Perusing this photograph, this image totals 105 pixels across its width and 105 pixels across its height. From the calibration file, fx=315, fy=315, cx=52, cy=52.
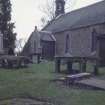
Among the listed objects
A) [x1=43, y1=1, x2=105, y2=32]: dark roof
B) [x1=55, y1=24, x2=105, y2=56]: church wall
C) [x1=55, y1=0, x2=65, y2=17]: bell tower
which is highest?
[x1=55, y1=0, x2=65, y2=17]: bell tower

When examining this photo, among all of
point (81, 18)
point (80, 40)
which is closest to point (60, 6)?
point (81, 18)

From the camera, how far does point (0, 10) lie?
5425 cm

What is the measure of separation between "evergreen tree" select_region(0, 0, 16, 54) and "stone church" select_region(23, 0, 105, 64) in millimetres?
6572

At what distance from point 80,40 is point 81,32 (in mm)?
1031

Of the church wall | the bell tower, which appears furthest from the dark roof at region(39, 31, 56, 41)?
the bell tower

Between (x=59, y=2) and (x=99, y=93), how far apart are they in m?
44.9

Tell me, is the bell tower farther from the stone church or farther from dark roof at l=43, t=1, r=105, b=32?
the stone church

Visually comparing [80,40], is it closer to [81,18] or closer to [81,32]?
[81,32]

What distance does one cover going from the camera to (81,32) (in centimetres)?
3862

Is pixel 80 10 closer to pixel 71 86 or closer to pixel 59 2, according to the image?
pixel 59 2

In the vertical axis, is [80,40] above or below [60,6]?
below

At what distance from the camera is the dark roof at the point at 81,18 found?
36688 mm

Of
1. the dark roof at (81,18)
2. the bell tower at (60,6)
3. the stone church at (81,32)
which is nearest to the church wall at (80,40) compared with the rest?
the stone church at (81,32)

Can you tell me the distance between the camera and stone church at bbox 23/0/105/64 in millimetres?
34103
